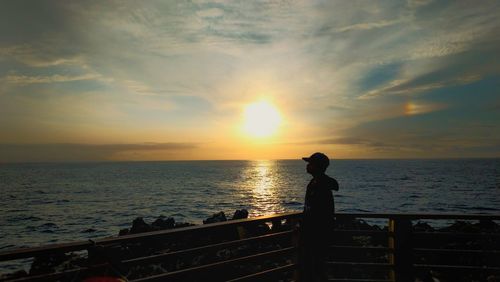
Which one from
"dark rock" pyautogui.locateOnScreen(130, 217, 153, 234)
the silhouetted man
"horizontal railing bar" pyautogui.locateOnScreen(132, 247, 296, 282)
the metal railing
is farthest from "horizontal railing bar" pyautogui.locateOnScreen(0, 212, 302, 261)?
"dark rock" pyautogui.locateOnScreen(130, 217, 153, 234)

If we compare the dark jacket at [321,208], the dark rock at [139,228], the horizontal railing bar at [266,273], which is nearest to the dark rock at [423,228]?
the dark rock at [139,228]

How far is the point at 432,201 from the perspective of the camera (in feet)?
164

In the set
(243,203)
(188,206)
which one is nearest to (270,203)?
(243,203)

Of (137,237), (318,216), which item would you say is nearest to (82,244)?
(137,237)

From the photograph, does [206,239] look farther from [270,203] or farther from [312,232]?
[270,203]

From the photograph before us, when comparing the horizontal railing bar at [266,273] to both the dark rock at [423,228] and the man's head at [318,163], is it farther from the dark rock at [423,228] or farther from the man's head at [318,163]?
the dark rock at [423,228]

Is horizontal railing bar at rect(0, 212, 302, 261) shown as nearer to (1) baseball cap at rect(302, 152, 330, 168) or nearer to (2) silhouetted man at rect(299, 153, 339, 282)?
(2) silhouetted man at rect(299, 153, 339, 282)

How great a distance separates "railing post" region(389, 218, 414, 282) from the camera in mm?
6168

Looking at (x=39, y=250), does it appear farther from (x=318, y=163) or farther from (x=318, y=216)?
(x=318, y=163)

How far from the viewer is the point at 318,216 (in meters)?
5.61

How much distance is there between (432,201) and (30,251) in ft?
179

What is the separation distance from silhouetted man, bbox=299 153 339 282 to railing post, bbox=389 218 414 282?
1382mm

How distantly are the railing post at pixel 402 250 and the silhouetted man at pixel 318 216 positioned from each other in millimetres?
1382

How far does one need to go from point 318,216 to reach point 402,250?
1.83 metres
